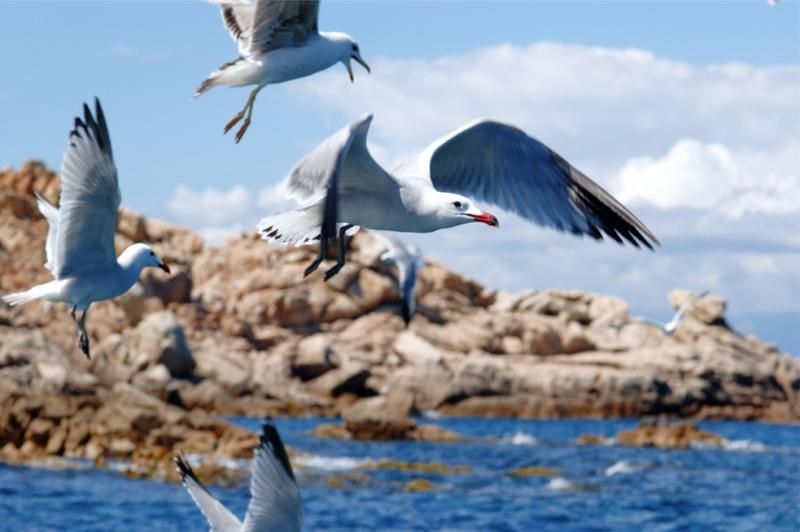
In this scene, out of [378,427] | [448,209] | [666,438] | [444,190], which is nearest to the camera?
[448,209]

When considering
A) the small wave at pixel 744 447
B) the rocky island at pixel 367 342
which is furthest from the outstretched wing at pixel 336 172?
the rocky island at pixel 367 342

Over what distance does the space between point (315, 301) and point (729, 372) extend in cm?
1653

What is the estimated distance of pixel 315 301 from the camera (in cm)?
4941

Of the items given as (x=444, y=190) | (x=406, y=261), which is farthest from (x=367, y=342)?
(x=444, y=190)

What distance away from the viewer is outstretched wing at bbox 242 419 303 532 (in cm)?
629

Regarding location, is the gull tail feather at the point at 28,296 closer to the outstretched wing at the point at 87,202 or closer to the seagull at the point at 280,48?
the outstretched wing at the point at 87,202

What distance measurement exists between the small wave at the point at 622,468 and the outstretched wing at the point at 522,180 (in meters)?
21.1

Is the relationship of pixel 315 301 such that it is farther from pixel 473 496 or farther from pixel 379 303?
pixel 473 496

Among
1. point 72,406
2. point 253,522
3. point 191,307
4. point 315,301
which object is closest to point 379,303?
point 315,301

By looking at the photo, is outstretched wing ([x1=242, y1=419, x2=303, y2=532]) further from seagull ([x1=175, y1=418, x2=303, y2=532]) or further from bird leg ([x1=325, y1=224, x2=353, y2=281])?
bird leg ([x1=325, y1=224, x2=353, y2=281])

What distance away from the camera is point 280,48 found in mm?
6254

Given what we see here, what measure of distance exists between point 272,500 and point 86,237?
158cm

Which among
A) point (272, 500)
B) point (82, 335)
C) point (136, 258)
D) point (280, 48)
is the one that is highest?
point (280, 48)

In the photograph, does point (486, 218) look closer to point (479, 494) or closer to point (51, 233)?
point (51, 233)
